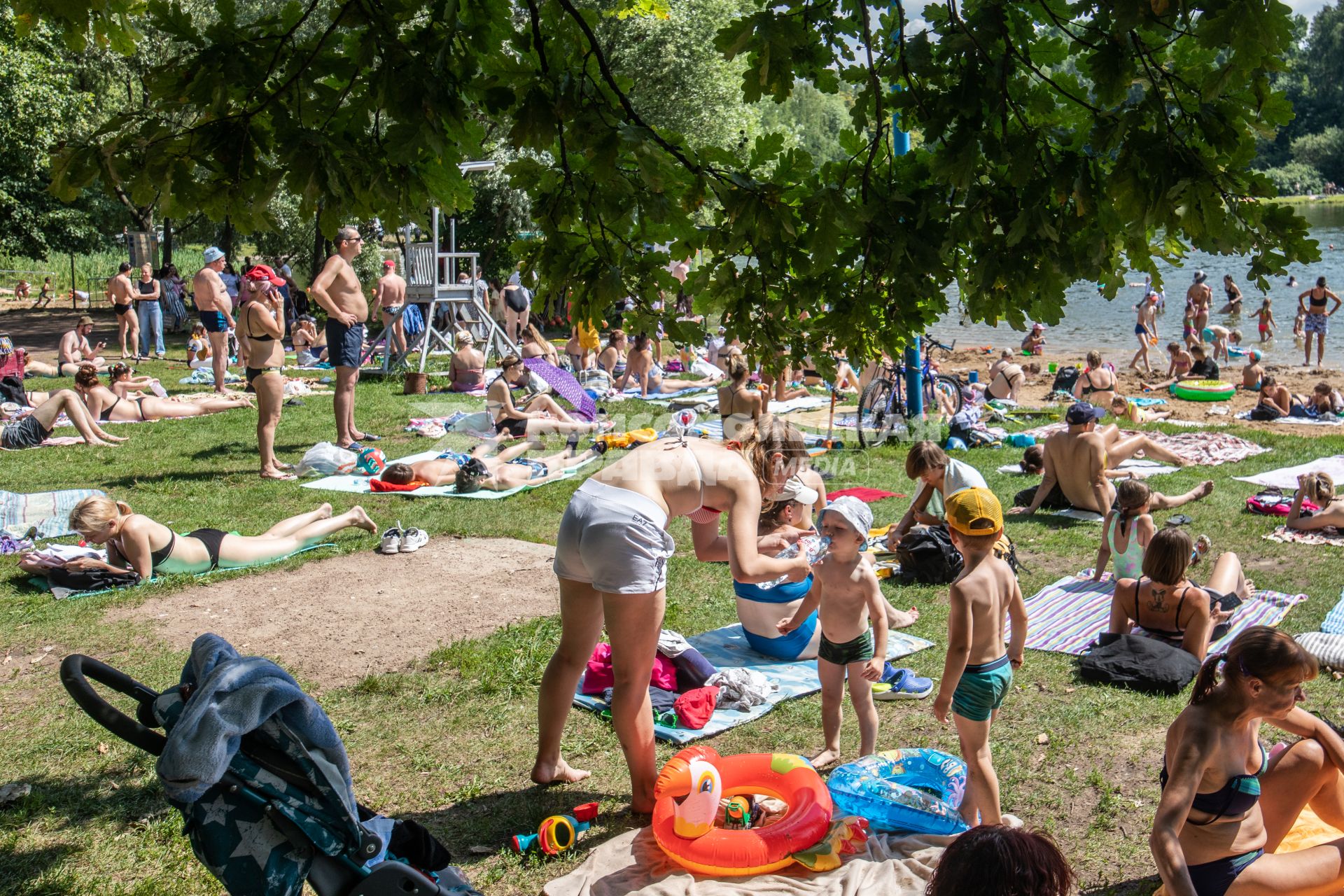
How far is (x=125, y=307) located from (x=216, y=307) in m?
4.86

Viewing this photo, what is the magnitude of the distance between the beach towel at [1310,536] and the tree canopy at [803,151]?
516cm

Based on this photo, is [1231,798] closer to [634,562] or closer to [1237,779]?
[1237,779]

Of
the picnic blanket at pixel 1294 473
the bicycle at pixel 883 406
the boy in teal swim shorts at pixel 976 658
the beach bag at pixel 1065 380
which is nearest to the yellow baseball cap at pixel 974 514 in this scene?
the boy in teal swim shorts at pixel 976 658

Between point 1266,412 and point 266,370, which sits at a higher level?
point 266,370

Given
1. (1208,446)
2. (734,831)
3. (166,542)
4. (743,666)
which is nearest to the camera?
(734,831)

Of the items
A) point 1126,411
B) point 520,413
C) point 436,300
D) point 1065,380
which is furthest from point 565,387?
point 1065,380

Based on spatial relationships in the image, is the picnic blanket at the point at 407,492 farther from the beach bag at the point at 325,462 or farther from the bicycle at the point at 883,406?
the bicycle at the point at 883,406

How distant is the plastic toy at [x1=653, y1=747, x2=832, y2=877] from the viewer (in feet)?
12.5

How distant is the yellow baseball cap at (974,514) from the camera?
4.07 m

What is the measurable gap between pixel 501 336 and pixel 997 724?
1370 centimetres

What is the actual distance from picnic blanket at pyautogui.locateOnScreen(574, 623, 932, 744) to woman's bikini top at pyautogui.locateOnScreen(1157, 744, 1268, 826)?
5.81ft

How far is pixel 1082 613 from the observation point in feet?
22.4

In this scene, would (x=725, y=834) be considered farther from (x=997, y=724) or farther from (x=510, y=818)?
(x=997, y=724)

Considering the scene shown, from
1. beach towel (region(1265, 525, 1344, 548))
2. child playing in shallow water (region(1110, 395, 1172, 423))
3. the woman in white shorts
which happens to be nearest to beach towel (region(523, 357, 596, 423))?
child playing in shallow water (region(1110, 395, 1172, 423))
